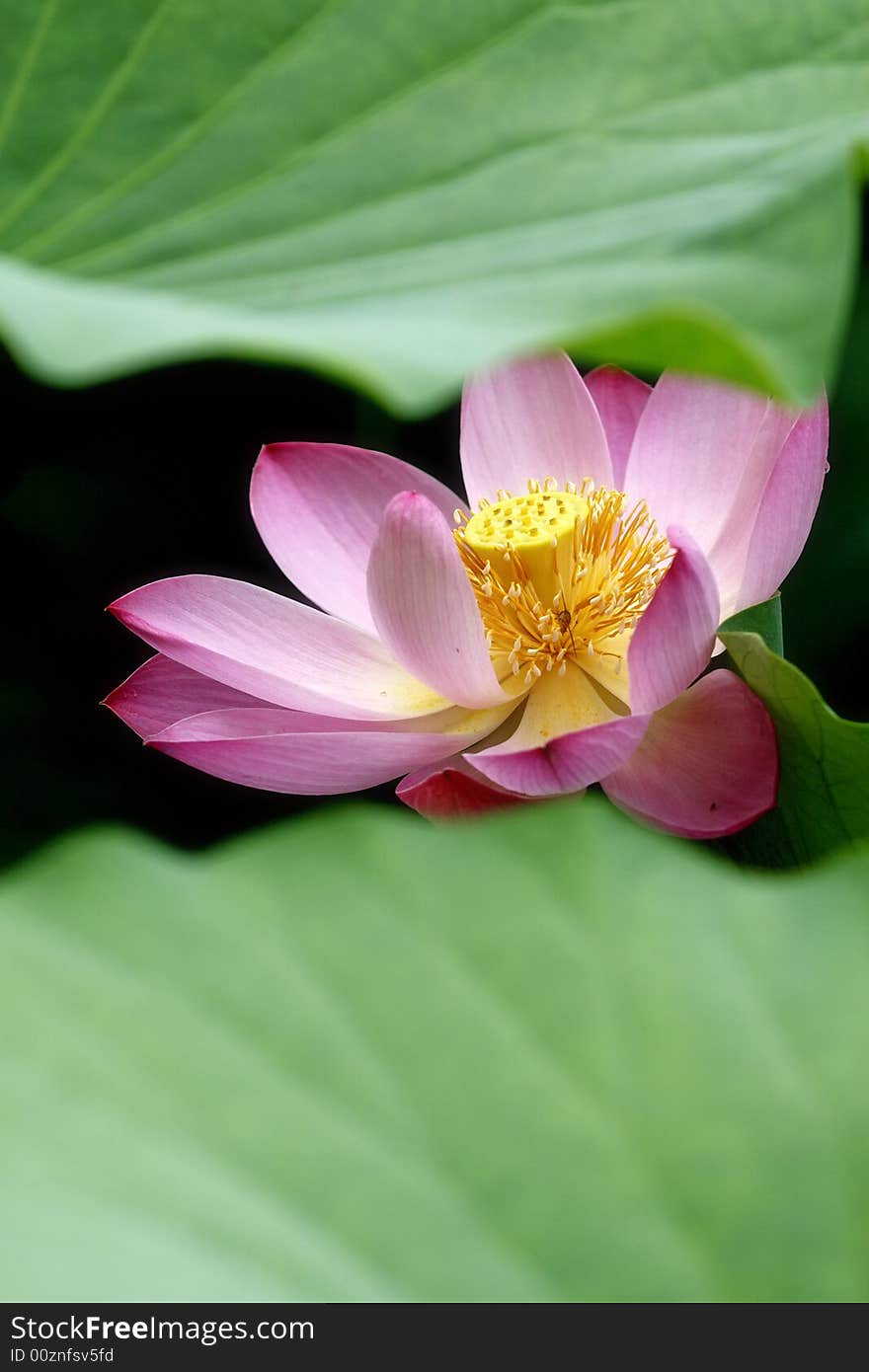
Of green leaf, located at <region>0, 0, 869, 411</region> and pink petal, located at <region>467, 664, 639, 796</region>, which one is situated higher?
green leaf, located at <region>0, 0, 869, 411</region>

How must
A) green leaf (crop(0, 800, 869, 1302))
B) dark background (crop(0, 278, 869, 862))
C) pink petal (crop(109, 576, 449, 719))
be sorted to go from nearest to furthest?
1. green leaf (crop(0, 800, 869, 1302))
2. pink petal (crop(109, 576, 449, 719))
3. dark background (crop(0, 278, 869, 862))

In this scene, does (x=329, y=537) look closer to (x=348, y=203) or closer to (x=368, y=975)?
(x=348, y=203)

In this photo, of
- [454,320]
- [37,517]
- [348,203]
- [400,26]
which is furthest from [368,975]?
[37,517]

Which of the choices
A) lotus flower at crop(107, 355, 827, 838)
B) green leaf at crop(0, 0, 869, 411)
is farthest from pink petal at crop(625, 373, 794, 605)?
green leaf at crop(0, 0, 869, 411)

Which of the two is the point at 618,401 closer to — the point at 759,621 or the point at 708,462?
the point at 708,462

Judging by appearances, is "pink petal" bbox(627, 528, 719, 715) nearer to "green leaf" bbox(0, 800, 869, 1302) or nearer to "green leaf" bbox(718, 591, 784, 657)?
"green leaf" bbox(718, 591, 784, 657)

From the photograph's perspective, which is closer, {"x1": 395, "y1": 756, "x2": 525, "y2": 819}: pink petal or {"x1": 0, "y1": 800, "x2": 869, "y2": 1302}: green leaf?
{"x1": 0, "y1": 800, "x2": 869, "y2": 1302}: green leaf

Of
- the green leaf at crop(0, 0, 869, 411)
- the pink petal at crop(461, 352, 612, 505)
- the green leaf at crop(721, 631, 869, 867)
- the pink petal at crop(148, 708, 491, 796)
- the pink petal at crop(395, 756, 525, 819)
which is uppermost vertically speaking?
the green leaf at crop(0, 0, 869, 411)
